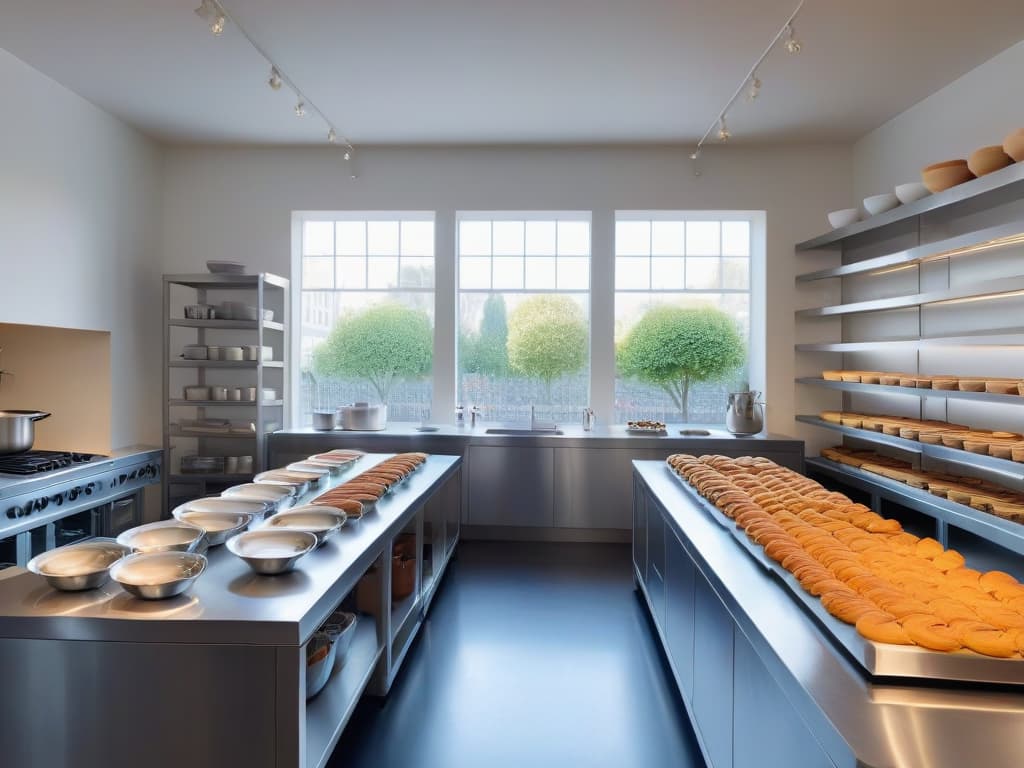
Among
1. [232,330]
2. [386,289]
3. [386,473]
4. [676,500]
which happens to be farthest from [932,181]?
[232,330]

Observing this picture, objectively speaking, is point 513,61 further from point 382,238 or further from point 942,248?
point 942,248

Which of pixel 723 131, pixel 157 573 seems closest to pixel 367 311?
pixel 723 131

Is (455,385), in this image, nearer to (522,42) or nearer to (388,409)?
(388,409)

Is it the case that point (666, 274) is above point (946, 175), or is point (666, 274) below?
below

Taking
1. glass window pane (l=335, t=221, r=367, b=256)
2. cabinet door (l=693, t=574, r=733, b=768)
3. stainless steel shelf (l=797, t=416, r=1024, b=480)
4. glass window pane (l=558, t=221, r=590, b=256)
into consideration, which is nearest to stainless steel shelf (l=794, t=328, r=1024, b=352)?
stainless steel shelf (l=797, t=416, r=1024, b=480)

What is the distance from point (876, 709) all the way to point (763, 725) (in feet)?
1.31

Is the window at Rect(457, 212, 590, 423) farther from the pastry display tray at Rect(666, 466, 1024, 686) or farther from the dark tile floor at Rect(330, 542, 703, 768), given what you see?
the pastry display tray at Rect(666, 466, 1024, 686)

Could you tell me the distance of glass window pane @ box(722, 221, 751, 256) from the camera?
17.6ft

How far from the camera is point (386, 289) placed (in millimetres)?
5449

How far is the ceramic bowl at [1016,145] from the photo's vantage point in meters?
2.71

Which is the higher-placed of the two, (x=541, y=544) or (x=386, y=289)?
(x=386, y=289)

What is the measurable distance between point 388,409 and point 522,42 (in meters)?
3.14

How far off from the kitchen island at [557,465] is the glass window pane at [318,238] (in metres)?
1.70

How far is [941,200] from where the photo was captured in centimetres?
322
